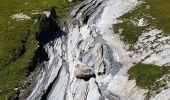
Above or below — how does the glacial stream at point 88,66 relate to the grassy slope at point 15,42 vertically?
below

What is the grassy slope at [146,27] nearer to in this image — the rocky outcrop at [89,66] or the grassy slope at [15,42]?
the rocky outcrop at [89,66]

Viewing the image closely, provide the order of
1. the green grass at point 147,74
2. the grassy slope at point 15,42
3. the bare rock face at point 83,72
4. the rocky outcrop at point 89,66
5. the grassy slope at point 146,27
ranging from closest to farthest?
the green grass at point 147,74 → the grassy slope at point 146,27 → the rocky outcrop at point 89,66 → the grassy slope at point 15,42 → the bare rock face at point 83,72

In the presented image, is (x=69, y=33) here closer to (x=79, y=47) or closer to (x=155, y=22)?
(x=79, y=47)

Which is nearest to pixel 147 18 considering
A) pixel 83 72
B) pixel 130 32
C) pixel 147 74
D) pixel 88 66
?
pixel 130 32

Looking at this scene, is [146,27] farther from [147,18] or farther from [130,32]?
[147,18]

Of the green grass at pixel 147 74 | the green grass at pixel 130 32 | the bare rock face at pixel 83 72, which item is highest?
the green grass at pixel 130 32

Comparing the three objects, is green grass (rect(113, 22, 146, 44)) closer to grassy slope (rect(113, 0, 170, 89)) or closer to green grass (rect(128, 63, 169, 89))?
grassy slope (rect(113, 0, 170, 89))

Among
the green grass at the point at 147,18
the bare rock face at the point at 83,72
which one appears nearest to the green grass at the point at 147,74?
the bare rock face at the point at 83,72
